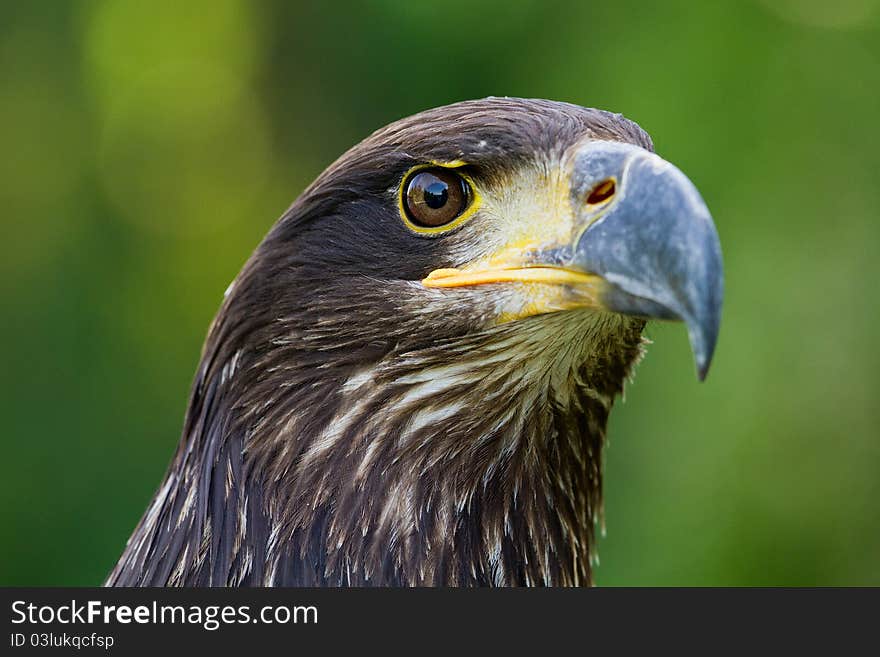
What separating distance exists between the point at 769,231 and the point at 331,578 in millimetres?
4057

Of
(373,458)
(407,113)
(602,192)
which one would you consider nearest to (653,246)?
(602,192)

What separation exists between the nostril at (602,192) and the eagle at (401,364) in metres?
0.04

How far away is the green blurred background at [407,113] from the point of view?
586 centimetres

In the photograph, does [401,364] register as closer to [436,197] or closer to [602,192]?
[436,197]

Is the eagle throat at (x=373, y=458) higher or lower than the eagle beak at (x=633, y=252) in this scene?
lower

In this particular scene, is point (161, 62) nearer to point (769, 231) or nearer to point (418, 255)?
point (769, 231)

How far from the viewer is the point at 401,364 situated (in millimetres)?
2709

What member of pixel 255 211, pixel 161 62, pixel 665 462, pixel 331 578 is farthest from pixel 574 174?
pixel 161 62

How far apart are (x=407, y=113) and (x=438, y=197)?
4727mm

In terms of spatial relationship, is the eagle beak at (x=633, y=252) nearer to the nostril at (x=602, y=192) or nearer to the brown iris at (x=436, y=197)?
the nostril at (x=602, y=192)

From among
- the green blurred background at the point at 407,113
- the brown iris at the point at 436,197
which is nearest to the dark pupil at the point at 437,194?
the brown iris at the point at 436,197

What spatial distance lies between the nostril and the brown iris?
1.09ft

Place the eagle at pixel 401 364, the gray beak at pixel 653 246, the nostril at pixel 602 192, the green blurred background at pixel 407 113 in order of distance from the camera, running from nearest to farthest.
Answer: the gray beak at pixel 653 246
the nostril at pixel 602 192
the eagle at pixel 401 364
the green blurred background at pixel 407 113

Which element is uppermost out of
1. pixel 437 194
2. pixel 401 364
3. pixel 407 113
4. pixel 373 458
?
pixel 407 113
